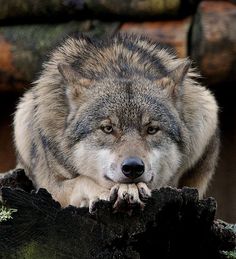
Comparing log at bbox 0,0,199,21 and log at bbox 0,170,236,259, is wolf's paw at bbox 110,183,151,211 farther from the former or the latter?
log at bbox 0,0,199,21

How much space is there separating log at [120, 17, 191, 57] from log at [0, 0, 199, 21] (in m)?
0.11

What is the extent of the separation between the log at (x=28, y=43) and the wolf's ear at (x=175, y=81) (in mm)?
3442

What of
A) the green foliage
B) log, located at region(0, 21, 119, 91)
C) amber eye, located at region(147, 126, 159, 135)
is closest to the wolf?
amber eye, located at region(147, 126, 159, 135)

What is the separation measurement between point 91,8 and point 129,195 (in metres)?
5.22

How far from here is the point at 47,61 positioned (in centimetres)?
661

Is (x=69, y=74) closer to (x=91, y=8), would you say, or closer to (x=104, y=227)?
(x=104, y=227)

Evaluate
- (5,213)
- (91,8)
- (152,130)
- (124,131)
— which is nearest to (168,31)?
(91,8)

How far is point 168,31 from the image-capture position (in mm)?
9359

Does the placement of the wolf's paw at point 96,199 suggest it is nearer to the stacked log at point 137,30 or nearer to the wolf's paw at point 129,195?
the wolf's paw at point 129,195

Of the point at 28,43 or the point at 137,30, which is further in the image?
the point at 28,43

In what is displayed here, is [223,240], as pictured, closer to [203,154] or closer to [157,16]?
[203,154]

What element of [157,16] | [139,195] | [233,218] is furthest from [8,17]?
[139,195]

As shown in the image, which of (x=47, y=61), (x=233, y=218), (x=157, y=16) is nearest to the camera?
(x=47, y=61)

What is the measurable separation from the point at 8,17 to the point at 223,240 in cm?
570
